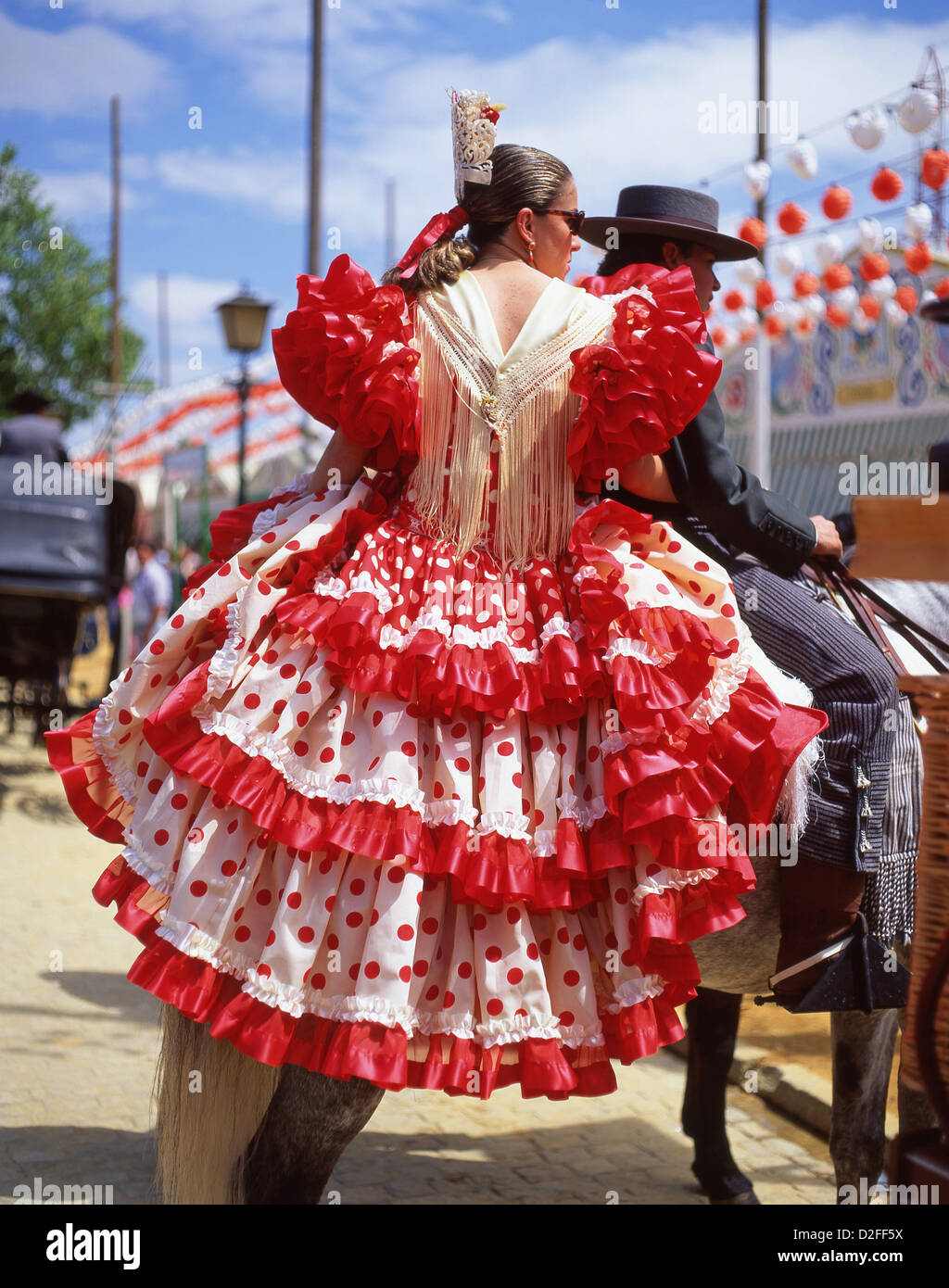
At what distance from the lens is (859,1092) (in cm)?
299

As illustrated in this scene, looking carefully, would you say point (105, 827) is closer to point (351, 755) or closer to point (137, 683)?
point (137, 683)

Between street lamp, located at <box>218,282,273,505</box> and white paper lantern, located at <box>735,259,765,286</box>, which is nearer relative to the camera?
white paper lantern, located at <box>735,259,765,286</box>

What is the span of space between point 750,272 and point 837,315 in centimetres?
138

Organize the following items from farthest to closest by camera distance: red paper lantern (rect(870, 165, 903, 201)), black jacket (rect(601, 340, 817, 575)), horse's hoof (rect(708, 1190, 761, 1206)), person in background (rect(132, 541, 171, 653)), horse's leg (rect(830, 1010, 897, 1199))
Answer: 1. person in background (rect(132, 541, 171, 653))
2. red paper lantern (rect(870, 165, 903, 201))
3. horse's hoof (rect(708, 1190, 761, 1206))
4. horse's leg (rect(830, 1010, 897, 1199))
5. black jacket (rect(601, 340, 817, 575))

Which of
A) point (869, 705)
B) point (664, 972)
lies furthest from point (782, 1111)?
point (664, 972)

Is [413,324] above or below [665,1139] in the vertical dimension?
above

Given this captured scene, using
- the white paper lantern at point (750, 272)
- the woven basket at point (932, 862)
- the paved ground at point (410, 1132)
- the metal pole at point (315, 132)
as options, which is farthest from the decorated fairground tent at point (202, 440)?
the woven basket at point (932, 862)

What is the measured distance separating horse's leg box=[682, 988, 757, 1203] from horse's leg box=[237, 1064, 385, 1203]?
1.55m

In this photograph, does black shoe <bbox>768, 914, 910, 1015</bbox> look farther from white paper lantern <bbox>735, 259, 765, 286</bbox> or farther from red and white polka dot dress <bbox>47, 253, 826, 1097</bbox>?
white paper lantern <bbox>735, 259, 765, 286</bbox>

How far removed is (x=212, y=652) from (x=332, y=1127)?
1.01m

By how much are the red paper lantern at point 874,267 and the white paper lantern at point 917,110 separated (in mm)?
2447

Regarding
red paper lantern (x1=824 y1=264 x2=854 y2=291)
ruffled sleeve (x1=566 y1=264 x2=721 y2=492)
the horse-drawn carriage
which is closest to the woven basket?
ruffled sleeve (x1=566 y1=264 x2=721 y2=492)

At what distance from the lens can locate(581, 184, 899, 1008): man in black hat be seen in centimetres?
278

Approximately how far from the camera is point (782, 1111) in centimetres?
440
